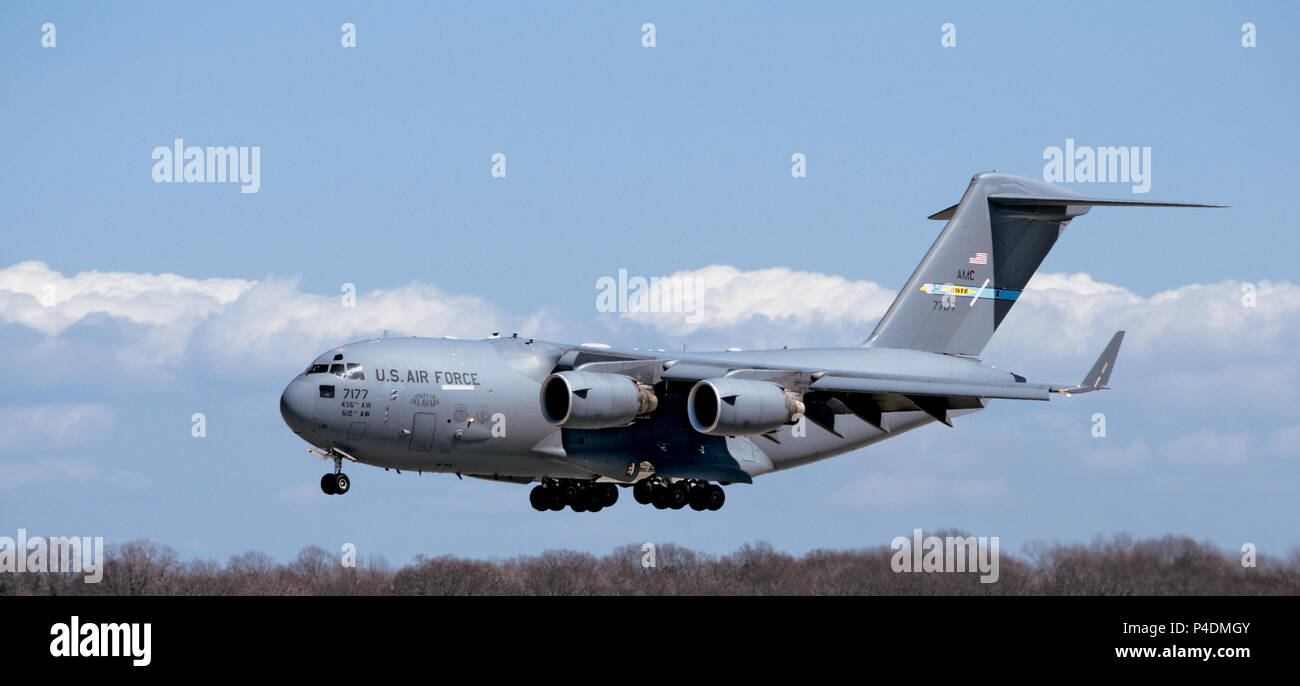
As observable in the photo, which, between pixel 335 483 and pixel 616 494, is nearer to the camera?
pixel 335 483

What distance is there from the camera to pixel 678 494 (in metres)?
25.2

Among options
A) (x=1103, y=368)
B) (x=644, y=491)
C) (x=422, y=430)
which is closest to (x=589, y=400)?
(x=422, y=430)

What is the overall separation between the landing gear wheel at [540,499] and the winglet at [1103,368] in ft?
23.6

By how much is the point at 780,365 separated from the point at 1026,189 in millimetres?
5647

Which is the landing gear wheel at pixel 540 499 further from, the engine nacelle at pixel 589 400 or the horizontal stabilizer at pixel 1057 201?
the horizontal stabilizer at pixel 1057 201

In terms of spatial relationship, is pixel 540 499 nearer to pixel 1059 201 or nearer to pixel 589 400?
pixel 589 400

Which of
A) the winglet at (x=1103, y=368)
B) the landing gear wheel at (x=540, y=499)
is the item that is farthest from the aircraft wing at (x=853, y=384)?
the landing gear wheel at (x=540, y=499)

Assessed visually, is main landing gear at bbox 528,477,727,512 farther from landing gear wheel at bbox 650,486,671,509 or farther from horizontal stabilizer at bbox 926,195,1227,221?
horizontal stabilizer at bbox 926,195,1227,221

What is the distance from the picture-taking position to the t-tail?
27.4 meters

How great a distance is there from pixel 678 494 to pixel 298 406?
5482mm

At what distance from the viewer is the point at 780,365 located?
24844 millimetres
